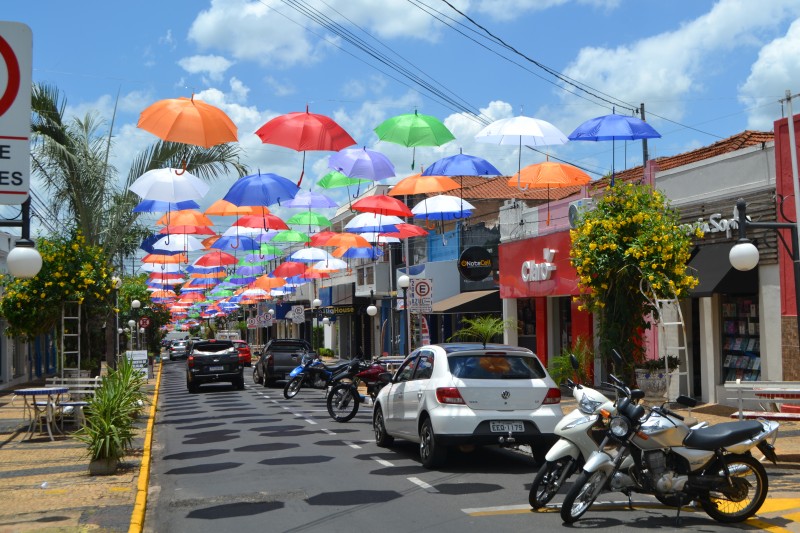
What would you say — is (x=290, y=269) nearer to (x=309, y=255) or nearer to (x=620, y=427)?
(x=309, y=255)

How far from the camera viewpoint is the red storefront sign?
26808 mm

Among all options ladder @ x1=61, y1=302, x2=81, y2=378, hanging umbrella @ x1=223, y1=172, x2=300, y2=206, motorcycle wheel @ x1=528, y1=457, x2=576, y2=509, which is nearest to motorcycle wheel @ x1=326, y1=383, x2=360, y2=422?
hanging umbrella @ x1=223, y1=172, x2=300, y2=206

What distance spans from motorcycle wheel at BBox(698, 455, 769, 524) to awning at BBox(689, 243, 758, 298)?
10706 mm

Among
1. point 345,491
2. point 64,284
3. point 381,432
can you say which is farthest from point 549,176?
point 345,491

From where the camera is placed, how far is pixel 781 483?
10883 mm

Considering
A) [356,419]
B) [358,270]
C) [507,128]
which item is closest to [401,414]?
[356,419]

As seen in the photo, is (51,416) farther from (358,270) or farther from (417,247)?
(358,270)

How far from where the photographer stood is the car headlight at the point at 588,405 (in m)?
9.31

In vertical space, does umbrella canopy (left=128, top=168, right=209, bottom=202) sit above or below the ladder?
above

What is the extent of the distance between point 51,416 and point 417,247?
3018 cm

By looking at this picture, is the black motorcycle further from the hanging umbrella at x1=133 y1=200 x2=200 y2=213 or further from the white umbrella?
the white umbrella

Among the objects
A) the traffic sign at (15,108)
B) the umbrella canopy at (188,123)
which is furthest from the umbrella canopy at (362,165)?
the traffic sign at (15,108)

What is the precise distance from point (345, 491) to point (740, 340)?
12176mm

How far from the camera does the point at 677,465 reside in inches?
348
